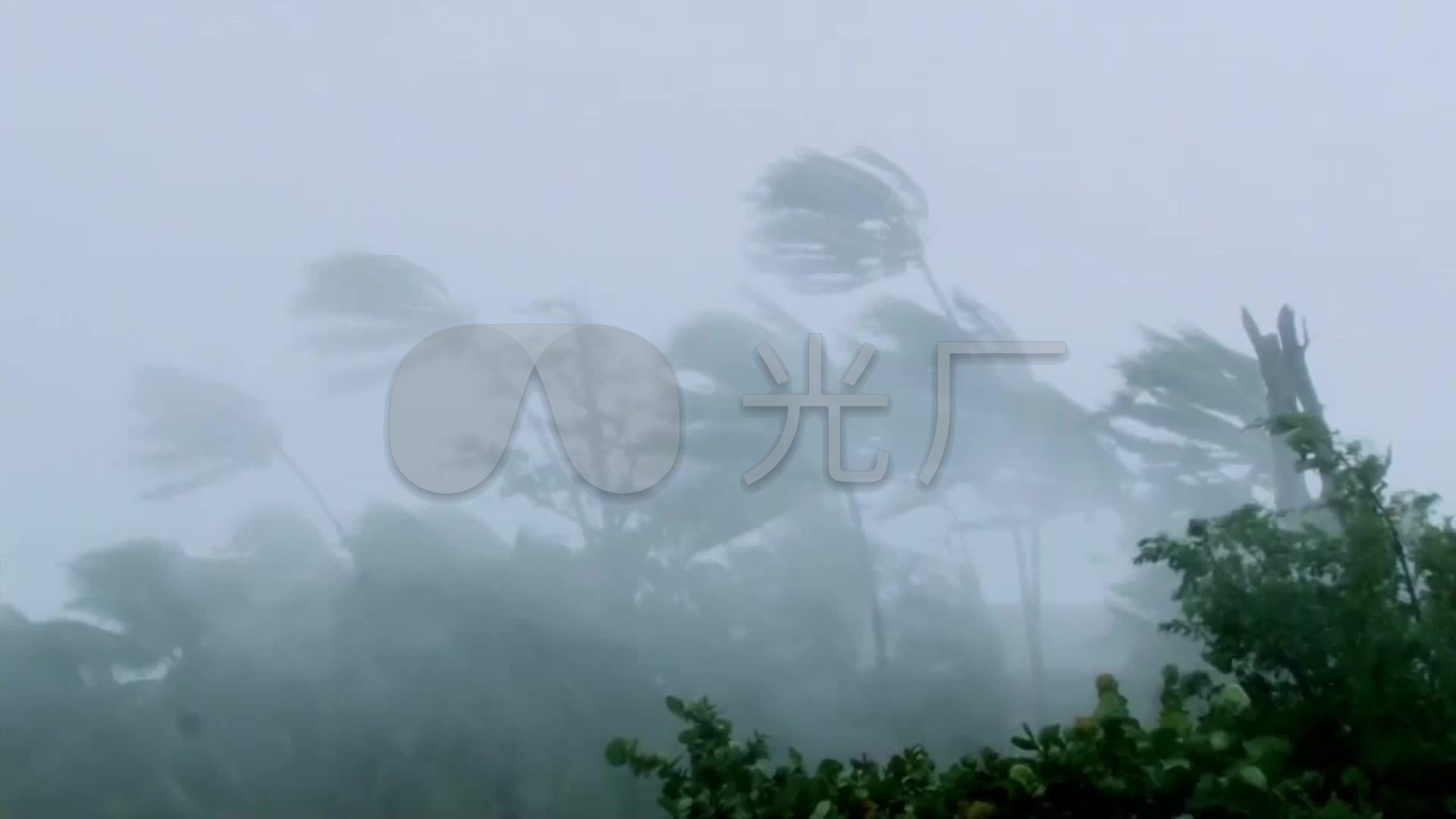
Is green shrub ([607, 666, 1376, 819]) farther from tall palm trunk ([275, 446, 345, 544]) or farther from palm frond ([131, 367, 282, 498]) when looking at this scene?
palm frond ([131, 367, 282, 498])

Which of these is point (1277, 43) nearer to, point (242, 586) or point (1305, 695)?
point (1305, 695)

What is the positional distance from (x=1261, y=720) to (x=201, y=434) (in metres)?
1.47

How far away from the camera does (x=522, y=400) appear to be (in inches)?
72.7

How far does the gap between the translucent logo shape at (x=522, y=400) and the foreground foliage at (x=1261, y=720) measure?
0.58m

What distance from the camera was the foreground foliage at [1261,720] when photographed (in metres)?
1.04

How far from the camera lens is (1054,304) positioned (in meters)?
1.99

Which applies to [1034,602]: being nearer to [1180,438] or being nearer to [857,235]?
[1180,438]

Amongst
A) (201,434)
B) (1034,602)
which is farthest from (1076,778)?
(201,434)

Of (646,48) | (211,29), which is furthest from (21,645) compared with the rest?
(646,48)

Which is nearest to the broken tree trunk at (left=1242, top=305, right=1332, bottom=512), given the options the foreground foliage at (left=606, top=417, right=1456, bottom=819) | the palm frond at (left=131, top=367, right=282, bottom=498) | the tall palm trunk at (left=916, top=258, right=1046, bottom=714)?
the tall palm trunk at (left=916, top=258, right=1046, bottom=714)

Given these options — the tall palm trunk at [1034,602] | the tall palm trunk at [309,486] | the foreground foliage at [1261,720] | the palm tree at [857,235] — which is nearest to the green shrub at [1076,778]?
the foreground foliage at [1261,720]

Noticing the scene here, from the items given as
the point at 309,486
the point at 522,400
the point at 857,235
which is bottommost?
the point at 309,486

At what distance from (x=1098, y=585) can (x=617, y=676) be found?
0.78 metres

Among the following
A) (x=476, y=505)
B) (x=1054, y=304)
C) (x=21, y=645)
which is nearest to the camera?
(x=21, y=645)
